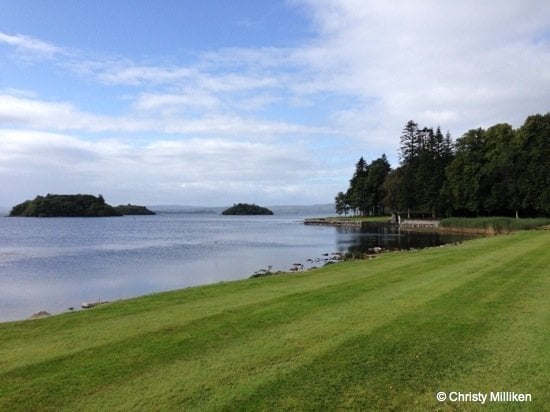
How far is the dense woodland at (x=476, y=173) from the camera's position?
66750 mm

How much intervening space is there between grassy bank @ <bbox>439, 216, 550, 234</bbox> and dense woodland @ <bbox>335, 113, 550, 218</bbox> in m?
5.89

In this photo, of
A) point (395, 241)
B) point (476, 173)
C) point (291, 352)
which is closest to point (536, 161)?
point (476, 173)

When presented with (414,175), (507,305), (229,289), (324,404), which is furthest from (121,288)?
(414,175)

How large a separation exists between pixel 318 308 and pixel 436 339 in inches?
127

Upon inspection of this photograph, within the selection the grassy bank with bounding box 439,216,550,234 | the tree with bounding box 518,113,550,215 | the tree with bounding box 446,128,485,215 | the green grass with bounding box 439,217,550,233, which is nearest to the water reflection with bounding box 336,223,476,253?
the grassy bank with bounding box 439,216,550,234

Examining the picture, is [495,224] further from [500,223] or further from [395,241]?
[395,241]

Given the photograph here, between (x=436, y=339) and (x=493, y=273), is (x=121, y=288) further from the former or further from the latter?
(x=436, y=339)

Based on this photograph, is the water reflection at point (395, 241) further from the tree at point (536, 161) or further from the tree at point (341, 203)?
the tree at point (341, 203)

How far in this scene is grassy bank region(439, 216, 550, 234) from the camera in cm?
5784

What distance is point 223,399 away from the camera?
234 inches

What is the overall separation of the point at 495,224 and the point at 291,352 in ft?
202

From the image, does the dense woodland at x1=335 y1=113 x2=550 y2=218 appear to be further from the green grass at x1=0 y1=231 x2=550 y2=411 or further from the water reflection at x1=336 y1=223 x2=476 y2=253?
the green grass at x1=0 y1=231 x2=550 y2=411

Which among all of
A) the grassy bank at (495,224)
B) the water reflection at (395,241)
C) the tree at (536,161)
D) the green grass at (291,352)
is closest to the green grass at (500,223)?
the grassy bank at (495,224)

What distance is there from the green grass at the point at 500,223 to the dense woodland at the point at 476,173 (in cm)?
601
